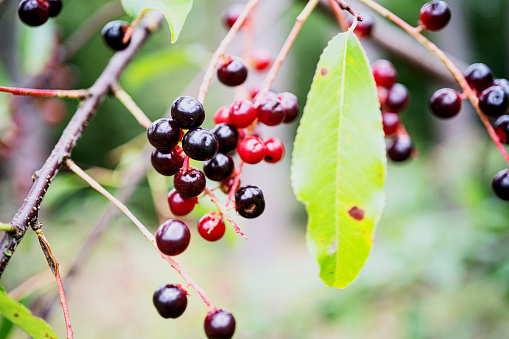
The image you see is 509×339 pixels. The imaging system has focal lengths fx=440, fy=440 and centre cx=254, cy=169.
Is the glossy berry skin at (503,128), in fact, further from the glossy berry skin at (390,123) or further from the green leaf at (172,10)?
the green leaf at (172,10)

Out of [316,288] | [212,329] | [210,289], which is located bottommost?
[210,289]

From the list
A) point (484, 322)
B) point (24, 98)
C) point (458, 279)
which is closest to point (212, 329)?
point (458, 279)

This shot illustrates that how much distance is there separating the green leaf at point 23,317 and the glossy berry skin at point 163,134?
0.28 meters

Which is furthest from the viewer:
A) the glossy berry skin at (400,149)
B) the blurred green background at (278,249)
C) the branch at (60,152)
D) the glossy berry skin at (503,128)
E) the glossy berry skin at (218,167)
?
the blurred green background at (278,249)

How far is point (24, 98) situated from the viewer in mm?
2148

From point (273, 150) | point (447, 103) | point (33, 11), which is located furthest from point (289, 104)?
point (33, 11)

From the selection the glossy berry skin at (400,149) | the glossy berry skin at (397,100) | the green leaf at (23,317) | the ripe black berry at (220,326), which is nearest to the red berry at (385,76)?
the glossy berry skin at (397,100)

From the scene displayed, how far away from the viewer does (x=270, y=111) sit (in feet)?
2.18

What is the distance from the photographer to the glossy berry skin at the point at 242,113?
66cm

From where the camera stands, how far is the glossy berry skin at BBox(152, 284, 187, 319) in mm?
586

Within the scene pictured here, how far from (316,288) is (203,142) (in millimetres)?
2018

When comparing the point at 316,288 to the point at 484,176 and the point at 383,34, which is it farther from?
the point at 383,34

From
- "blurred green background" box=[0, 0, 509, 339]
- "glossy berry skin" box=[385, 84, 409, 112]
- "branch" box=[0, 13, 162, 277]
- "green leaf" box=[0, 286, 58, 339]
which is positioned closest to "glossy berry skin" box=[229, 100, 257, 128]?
"branch" box=[0, 13, 162, 277]

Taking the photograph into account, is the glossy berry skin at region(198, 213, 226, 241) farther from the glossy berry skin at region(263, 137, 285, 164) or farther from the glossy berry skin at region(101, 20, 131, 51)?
the glossy berry skin at region(101, 20, 131, 51)
